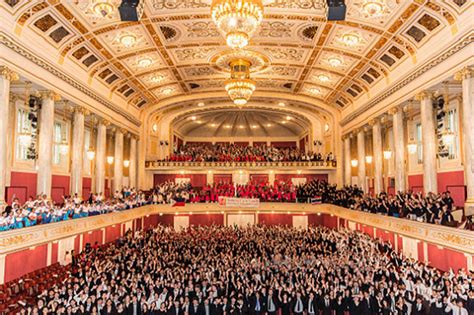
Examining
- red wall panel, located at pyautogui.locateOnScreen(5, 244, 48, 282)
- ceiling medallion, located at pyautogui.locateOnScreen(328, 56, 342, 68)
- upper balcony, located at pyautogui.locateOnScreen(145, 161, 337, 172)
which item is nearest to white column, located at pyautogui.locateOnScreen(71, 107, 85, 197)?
red wall panel, located at pyautogui.locateOnScreen(5, 244, 48, 282)

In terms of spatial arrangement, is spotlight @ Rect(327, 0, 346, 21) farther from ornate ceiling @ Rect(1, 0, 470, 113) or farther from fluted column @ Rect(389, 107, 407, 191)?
fluted column @ Rect(389, 107, 407, 191)

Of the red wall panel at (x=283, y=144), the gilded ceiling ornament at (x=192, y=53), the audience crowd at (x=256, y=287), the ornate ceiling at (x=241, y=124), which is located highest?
the gilded ceiling ornament at (x=192, y=53)

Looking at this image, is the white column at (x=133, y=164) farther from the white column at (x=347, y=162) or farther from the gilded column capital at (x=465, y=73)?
the gilded column capital at (x=465, y=73)

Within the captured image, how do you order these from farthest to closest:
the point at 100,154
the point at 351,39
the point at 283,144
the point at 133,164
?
the point at 283,144
the point at 133,164
the point at 100,154
the point at 351,39

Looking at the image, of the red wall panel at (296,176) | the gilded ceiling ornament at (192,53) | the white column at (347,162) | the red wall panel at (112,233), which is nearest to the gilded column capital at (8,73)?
the gilded ceiling ornament at (192,53)

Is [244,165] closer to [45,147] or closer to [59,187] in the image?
[59,187]

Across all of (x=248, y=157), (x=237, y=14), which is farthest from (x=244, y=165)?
(x=237, y=14)

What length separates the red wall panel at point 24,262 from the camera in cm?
1309

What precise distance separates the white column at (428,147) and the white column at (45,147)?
60.2 ft

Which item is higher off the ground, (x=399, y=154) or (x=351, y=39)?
(x=351, y=39)

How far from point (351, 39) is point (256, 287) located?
13.3 metres

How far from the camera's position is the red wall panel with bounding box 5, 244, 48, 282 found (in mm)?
13094

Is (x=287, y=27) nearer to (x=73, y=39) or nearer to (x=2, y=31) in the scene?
(x=73, y=39)

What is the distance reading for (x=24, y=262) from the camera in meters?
14.2
